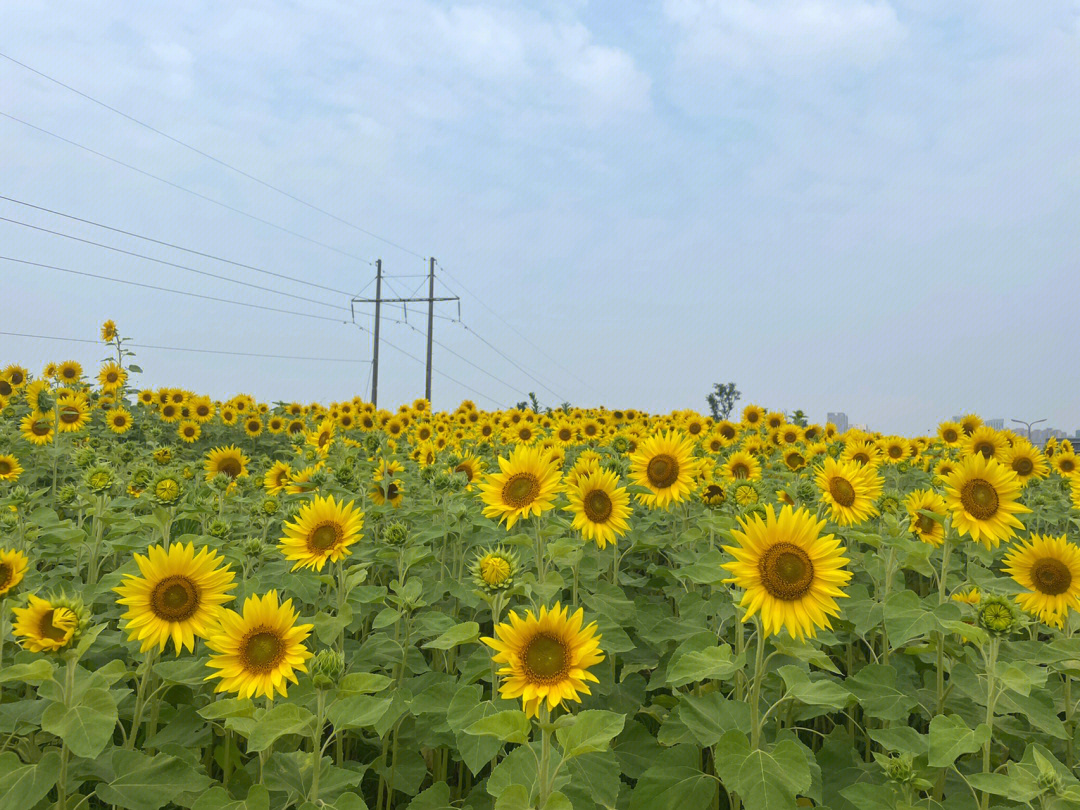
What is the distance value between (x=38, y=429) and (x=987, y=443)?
11719 mm

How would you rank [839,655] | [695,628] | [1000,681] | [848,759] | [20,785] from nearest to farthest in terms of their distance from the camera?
[20,785]
[1000,681]
[848,759]
[695,628]
[839,655]

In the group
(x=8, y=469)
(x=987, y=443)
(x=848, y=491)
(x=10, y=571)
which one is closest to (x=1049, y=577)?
(x=848, y=491)

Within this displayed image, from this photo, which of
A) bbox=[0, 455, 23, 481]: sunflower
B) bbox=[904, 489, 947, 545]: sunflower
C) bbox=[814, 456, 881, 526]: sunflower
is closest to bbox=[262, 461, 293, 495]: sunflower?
bbox=[0, 455, 23, 481]: sunflower

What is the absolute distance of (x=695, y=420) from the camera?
11398 millimetres

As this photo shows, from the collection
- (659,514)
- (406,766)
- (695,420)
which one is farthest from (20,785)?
(695,420)

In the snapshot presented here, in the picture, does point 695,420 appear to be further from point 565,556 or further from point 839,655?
point 565,556

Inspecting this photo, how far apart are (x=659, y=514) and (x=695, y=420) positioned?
6329mm

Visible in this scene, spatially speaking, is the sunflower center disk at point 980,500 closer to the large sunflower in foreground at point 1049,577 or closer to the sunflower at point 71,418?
the large sunflower in foreground at point 1049,577

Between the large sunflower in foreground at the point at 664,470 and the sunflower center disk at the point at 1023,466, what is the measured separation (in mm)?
4576

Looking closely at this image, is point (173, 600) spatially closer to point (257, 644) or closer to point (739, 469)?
point (257, 644)

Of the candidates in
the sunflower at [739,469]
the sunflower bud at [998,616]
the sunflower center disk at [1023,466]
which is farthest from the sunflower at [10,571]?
the sunflower center disk at [1023,466]

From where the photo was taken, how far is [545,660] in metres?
2.43

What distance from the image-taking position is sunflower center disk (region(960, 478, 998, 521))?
→ 148 inches

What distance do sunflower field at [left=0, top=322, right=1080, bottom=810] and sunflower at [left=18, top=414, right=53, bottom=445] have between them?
5.20m
